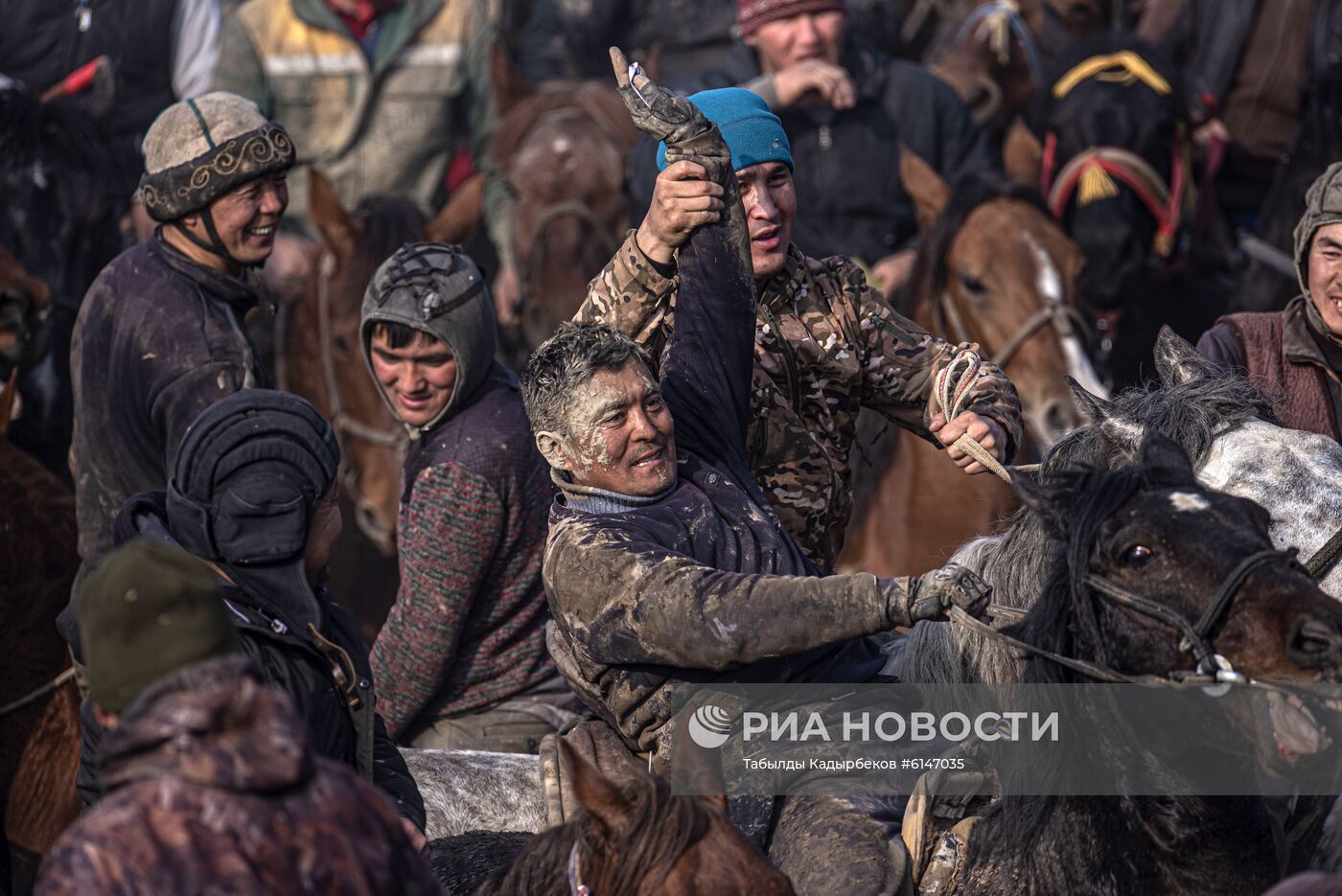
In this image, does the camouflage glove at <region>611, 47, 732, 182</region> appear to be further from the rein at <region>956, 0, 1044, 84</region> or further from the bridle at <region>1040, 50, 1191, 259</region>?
the rein at <region>956, 0, 1044, 84</region>

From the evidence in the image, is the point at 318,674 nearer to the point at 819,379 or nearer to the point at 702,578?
the point at 702,578

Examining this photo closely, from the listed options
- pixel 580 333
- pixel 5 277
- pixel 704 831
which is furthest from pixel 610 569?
pixel 5 277

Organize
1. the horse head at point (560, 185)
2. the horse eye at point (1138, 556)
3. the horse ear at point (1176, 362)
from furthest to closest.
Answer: the horse head at point (560, 185) → the horse ear at point (1176, 362) → the horse eye at point (1138, 556)

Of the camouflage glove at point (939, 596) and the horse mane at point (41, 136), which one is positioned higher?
the camouflage glove at point (939, 596)

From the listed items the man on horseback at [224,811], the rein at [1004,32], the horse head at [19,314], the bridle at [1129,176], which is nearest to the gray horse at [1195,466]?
the man on horseback at [224,811]

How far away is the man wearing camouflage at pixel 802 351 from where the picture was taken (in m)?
5.04

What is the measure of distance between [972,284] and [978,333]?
0.20 m

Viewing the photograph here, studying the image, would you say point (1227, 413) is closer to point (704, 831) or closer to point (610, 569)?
point (610, 569)

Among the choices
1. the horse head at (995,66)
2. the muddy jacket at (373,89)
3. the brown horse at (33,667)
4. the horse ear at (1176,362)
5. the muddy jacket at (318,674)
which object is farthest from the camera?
the horse head at (995,66)

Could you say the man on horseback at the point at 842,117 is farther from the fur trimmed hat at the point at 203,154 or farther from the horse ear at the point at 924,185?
the fur trimmed hat at the point at 203,154

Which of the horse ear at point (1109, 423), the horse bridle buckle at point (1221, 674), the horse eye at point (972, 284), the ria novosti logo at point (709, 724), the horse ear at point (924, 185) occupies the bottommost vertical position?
the horse eye at point (972, 284)

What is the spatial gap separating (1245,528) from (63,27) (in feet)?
23.9

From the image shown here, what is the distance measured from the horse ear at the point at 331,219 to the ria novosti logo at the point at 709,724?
4.59 meters

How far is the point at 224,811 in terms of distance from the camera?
259 cm
